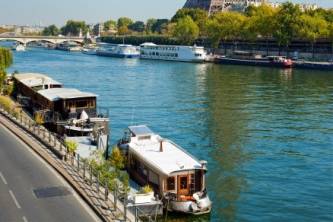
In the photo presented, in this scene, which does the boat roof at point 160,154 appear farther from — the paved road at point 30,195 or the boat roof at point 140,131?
the paved road at point 30,195

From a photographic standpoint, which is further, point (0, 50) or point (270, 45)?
point (270, 45)

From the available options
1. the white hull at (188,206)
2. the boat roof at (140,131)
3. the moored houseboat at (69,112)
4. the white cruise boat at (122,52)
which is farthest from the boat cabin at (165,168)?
the white cruise boat at (122,52)

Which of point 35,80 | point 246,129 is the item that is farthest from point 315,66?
point 35,80

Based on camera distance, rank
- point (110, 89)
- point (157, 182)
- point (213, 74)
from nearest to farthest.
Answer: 1. point (157, 182)
2. point (110, 89)
3. point (213, 74)

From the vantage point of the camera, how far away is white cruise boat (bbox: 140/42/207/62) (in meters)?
156

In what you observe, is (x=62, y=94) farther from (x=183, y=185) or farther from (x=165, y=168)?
(x=183, y=185)

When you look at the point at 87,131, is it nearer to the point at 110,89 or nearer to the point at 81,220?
the point at 81,220

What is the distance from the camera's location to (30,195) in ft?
86.0

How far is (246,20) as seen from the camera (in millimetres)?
175125

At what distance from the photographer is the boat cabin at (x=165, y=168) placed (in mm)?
28859

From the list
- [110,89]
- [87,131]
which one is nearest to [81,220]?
[87,131]

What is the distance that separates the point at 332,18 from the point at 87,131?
141 metres

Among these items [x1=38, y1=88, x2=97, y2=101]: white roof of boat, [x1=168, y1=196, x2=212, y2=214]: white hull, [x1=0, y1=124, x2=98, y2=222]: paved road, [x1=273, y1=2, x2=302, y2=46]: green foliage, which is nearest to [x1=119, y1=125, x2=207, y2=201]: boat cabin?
[x1=168, y1=196, x2=212, y2=214]: white hull

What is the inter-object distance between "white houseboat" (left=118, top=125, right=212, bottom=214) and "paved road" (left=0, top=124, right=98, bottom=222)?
4809 millimetres
